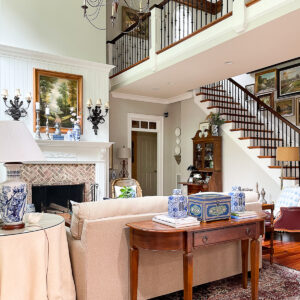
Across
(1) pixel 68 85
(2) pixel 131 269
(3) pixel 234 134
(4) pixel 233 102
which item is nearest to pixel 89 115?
(1) pixel 68 85

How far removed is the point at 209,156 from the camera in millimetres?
7422

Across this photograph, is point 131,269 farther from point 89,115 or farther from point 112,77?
point 112,77

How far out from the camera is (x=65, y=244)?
2.51 meters

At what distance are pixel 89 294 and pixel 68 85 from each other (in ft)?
15.6

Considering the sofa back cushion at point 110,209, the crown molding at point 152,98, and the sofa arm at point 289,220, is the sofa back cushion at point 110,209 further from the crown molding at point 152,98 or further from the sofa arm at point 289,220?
the crown molding at point 152,98

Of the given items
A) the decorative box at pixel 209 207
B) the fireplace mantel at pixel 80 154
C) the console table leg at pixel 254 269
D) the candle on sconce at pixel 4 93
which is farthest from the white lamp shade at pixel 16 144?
the fireplace mantel at pixel 80 154

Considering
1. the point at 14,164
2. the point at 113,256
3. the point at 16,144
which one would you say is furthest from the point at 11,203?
the point at 113,256

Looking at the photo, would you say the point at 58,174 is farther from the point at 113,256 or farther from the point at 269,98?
the point at 269,98

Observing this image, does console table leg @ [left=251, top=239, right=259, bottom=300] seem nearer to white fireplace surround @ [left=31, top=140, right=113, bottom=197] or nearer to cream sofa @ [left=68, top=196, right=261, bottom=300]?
cream sofa @ [left=68, top=196, right=261, bottom=300]

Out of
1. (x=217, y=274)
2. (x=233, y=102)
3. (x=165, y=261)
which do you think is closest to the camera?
(x=165, y=261)

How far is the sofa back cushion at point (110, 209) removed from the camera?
2.47m

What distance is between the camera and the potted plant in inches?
287

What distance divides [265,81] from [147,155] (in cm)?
376

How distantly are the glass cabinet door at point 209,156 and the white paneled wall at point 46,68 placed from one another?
2406 millimetres
